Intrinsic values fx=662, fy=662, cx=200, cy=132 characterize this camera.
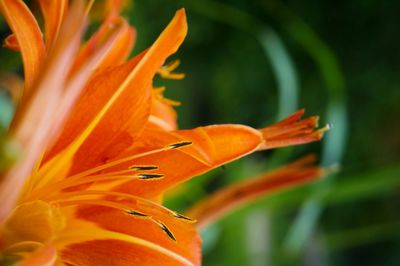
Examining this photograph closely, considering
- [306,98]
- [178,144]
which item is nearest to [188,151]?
[178,144]

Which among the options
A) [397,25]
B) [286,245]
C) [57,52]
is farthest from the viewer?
[397,25]

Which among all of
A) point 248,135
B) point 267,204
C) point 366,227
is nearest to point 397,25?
point 366,227

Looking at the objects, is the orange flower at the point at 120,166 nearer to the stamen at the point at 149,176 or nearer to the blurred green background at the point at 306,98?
the stamen at the point at 149,176

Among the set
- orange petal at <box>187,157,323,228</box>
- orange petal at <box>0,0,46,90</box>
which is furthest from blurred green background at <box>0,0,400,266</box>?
orange petal at <box>0,0,46,90</box>

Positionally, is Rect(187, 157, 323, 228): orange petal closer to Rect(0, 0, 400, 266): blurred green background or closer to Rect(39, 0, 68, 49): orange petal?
Rect(39, 0, 68, 49): orange petal

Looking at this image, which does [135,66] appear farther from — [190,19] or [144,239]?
[190,19]

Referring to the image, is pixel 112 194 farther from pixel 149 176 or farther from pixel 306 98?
pixel 306 98

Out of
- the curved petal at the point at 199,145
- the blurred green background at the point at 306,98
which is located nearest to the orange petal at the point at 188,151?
the curved petal at the point at 199,145
